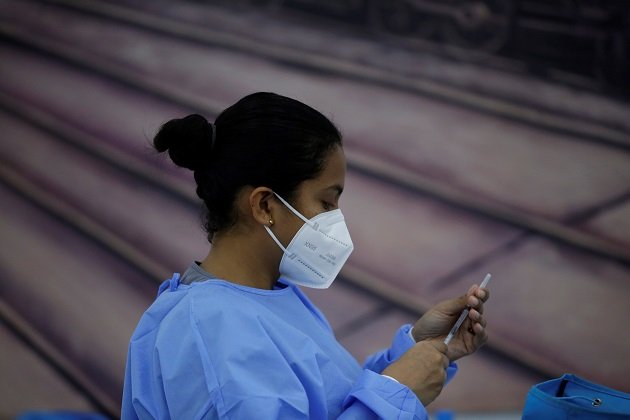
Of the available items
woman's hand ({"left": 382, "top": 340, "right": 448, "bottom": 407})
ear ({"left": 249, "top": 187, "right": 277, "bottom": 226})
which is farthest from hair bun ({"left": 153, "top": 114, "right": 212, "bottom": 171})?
woman's hand ({"left": 382, "top": 340, "right": 448, "bottom": 407})

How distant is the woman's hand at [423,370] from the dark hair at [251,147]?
1.14 ft

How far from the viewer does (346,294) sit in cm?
282

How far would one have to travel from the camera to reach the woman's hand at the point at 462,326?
5.08 feet

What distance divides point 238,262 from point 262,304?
9 cm

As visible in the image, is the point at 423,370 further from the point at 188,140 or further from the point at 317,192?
the point at 188,140

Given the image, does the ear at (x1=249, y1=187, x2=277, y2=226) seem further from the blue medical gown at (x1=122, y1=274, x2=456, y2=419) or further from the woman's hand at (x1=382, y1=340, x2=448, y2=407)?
the woman's hand at (x1=382, y1=340, x2=448, y2=407)

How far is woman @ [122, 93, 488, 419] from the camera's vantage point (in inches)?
49.8

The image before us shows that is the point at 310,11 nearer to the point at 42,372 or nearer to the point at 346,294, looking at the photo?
the point at 346,294

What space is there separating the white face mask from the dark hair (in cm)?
6

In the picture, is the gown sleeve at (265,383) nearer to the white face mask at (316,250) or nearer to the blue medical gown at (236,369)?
the blue medical gown at (236,369)

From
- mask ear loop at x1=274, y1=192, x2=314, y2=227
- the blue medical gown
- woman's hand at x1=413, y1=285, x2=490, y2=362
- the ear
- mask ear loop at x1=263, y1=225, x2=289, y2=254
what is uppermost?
woman's hand at x1=413, y1=285, x2=490, y2=362

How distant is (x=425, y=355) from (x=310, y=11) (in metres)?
1.81

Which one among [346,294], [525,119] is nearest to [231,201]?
[346,294]

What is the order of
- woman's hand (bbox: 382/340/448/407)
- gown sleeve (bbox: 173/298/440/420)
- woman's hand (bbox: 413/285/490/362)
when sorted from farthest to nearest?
1. woman's hand (bbox: 413/285/490/362)
2. woman's hand (bbox: 382/340/448/407)
3. gown sleeve (bbox: 173/298/440/420)
